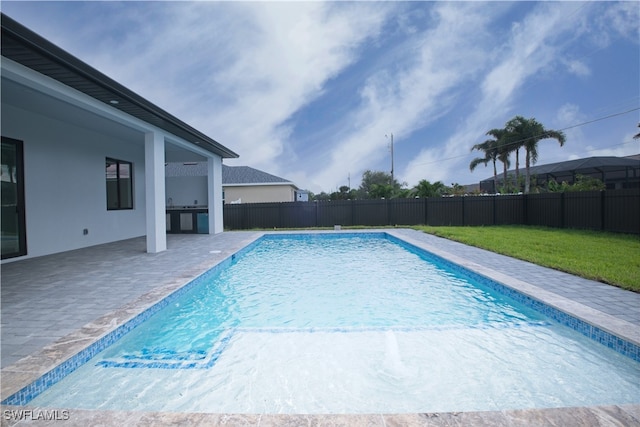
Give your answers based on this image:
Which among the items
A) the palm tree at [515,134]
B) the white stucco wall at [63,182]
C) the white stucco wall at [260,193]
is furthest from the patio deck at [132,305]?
the palm tree at [515,134]

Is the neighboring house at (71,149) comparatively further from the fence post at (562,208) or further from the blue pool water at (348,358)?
the fence post at (562,208)

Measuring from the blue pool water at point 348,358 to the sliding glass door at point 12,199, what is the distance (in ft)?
14.2

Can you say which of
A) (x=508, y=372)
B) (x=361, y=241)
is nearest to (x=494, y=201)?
(x=361, y=241)

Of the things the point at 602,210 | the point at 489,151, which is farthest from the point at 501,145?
the point at 602,210

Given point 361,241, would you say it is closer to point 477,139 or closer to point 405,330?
point 405,330

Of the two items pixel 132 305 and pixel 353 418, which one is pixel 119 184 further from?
pixel 353 418

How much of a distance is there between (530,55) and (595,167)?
35.5 feet

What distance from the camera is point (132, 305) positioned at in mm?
3623

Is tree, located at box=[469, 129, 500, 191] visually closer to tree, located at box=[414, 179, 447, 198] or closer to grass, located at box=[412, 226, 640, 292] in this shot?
tree, located at box=[414, 179, 447, 198]

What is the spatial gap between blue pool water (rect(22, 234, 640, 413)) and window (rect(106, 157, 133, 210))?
6.30m

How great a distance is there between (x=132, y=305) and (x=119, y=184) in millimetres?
7734

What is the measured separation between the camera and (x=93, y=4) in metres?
7.83

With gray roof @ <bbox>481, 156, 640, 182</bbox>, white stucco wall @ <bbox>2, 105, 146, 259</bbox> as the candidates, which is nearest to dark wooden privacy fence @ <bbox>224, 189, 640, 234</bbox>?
white stucco wall @ <bbox>2, 105, 146, 259</bbox>

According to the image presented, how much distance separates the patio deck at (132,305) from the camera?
1789 mm
